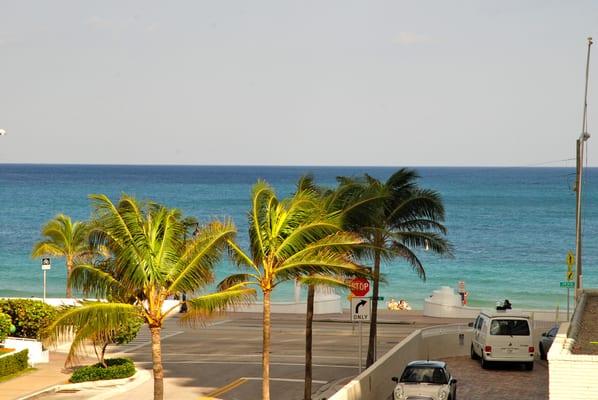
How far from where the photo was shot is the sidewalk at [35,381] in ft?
100

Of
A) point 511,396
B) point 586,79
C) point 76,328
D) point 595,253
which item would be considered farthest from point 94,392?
point 595,253

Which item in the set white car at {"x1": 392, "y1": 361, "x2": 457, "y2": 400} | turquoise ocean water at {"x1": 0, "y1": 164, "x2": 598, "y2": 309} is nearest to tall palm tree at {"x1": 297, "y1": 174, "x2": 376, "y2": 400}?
white car at {"x1": 392, "y1": 361, "x2": 457, "y2": 400}

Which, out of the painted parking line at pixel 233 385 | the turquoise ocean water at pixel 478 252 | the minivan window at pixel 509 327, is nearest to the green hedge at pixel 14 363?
the painted parking line at pixel 233 385

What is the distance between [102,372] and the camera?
32469 millimetres

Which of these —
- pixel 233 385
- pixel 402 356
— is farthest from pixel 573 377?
pixel 233 385

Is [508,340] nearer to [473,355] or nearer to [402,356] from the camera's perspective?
[473,355]

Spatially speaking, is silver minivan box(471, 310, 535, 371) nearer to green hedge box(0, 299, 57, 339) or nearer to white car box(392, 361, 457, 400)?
white car box(392, 361, 457, 400)

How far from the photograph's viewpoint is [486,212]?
594ft

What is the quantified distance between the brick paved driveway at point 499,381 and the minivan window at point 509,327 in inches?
48.7

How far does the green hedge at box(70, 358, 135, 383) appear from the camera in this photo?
32.3 metres

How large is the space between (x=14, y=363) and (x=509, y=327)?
1588cm

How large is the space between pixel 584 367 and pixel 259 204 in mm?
9359

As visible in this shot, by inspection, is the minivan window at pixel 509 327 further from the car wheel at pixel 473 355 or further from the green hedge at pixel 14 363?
the green hedge at pixel 14 363

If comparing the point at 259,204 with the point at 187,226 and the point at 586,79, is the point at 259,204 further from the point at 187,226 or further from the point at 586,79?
the point at 586,79
